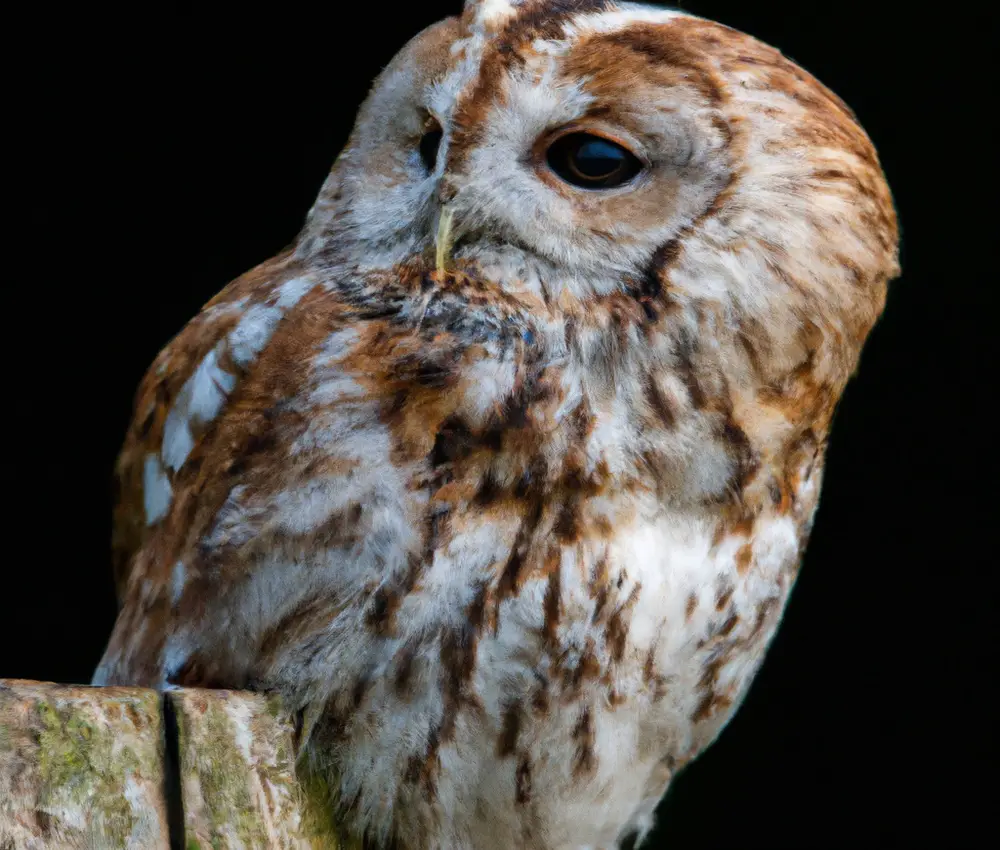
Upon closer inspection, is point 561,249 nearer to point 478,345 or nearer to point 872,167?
point 478,345

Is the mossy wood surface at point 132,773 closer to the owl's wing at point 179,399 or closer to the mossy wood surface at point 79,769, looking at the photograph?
the mossy wood surface at point 79,769

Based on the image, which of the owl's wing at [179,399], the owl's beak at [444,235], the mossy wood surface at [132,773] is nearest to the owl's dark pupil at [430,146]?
the owl's beak at [444,235]

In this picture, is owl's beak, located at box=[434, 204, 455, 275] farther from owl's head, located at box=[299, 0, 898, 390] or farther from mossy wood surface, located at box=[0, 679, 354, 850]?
mossy wood surface, located at box=[0, 679, 354, 850]

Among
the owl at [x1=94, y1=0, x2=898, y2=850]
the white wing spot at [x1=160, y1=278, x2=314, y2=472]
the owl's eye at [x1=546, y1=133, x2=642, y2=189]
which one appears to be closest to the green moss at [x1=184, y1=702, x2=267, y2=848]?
the owl at [x1=94, y1=0, x2=898, y2=850]

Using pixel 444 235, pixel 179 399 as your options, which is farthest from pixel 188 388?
pixel 444 235

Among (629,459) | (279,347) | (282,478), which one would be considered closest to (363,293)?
(279,347)

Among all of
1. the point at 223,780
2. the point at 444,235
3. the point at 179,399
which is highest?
the point at 444,235

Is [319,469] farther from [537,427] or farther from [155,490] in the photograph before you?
[155,490]

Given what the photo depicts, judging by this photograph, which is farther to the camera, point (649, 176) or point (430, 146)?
point (430, 146)
